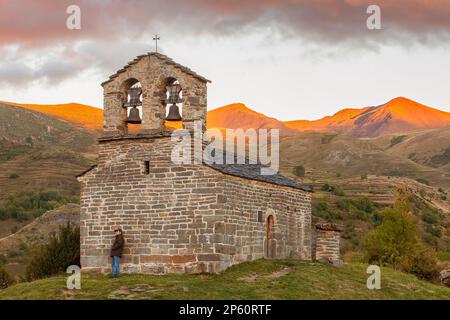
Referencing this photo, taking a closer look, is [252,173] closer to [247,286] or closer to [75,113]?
[247,286]

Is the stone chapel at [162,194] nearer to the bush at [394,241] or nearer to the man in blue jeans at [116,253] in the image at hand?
the man in blue jeans at [116,253]

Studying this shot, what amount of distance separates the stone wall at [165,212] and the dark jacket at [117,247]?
0.37 metres

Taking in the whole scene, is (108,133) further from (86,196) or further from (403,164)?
(403,164)

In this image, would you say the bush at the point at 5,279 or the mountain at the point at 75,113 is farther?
the mountain at the point at 75,113

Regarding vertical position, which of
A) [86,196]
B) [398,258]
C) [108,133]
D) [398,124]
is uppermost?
[398,124]

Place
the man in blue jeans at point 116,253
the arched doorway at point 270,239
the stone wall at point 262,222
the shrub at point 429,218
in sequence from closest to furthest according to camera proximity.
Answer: the man in blue jeans at point 116,253 → the stone wall at point 262,222 → the arched doorway at point 270,239 → the shrub at point 429,218

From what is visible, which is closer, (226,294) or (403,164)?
(226,294)

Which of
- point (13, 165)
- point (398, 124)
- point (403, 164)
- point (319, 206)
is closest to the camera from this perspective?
point (319, 206)

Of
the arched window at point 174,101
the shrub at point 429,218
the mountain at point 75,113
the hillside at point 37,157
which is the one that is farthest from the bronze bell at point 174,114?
the mountain at point 75,113

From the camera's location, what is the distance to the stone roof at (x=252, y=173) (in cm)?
2144

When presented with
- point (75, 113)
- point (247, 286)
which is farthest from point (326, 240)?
point (75, 113)

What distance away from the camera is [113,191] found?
72.8 feet
